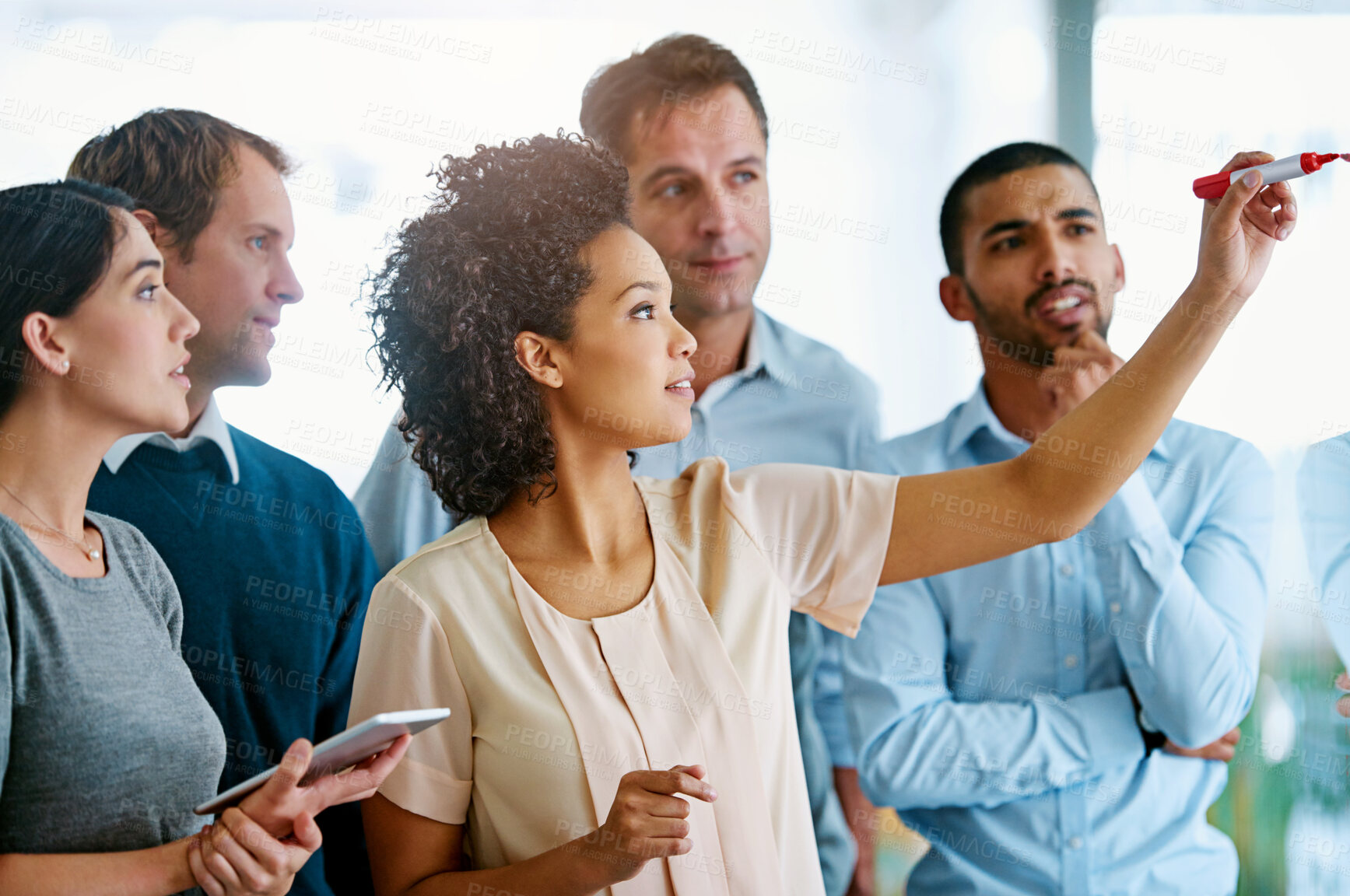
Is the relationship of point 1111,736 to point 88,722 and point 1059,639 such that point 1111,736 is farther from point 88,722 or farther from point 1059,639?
point 88,722

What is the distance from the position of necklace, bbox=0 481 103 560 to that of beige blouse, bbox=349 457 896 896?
16.7 inches

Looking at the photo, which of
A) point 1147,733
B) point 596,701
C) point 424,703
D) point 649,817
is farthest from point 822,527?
point 1147,733

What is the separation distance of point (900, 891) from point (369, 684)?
1357 millimetres

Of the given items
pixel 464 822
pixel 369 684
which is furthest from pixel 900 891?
pixel 369 684

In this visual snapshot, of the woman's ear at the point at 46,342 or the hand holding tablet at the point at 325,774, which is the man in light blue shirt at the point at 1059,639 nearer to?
the hand holding tablet at the point at 325,774

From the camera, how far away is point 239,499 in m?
2.03

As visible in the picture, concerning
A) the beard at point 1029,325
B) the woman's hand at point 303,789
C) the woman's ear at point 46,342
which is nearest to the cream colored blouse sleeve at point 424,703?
the woman's hand at point 303,789

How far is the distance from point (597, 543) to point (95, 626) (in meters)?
0.74

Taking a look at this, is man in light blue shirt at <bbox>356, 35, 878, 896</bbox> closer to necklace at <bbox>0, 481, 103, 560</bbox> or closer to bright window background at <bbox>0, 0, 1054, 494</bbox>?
bright window background at <bbox>0, 0, 1054, 494</bbox>

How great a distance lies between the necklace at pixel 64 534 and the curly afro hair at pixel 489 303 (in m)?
0.51

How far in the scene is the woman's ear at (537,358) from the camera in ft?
5.25

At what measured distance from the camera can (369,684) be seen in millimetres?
1494

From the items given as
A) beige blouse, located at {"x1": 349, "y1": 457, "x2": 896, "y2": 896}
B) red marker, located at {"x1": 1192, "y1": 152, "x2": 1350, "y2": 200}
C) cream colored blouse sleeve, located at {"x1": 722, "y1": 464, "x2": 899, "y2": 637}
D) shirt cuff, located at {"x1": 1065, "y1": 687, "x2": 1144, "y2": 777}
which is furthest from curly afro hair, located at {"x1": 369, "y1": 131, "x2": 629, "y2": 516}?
shirt cuff, located at {"x1": 1065, "y1": 687, "x2": 1144, "y2": 777}

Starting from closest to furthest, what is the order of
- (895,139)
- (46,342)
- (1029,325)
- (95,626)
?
(95,626), (46,342), (1029,325), (895,139)
